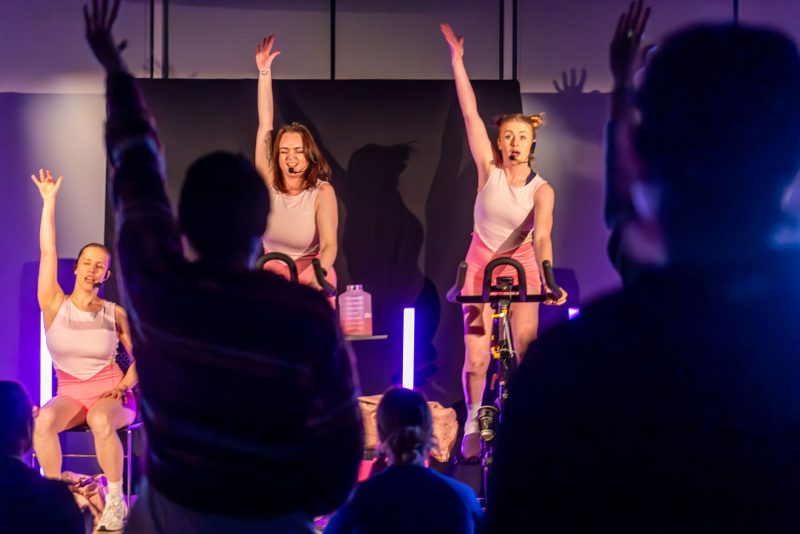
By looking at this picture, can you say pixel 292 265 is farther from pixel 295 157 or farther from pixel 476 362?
pixel 476 362

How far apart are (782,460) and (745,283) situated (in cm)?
11

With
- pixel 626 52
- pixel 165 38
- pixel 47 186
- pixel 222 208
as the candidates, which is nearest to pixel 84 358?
pixel 47 186

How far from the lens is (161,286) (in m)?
1.41

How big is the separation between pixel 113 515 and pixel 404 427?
8.19 feet

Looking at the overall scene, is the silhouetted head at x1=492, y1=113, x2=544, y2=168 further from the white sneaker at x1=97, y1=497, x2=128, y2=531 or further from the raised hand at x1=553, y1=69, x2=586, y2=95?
the white sneaker at x1=97, y1=497, x2=128, y2=531

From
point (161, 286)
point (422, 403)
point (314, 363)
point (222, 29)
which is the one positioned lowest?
point (422, 403)

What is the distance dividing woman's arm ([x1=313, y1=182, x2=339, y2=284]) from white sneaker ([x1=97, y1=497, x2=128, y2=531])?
6.12 ft

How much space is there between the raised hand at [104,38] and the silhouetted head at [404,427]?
5.34 feet

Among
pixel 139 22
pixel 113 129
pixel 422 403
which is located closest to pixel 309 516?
pixel 113 129

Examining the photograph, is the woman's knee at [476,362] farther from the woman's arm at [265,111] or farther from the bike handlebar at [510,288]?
the woman's arm at [265,111]

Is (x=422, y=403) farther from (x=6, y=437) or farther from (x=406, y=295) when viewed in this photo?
(x=406, y=295)

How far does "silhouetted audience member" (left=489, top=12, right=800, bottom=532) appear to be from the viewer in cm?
52

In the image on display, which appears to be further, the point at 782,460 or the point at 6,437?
the point at 6,437

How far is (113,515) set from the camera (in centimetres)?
469
